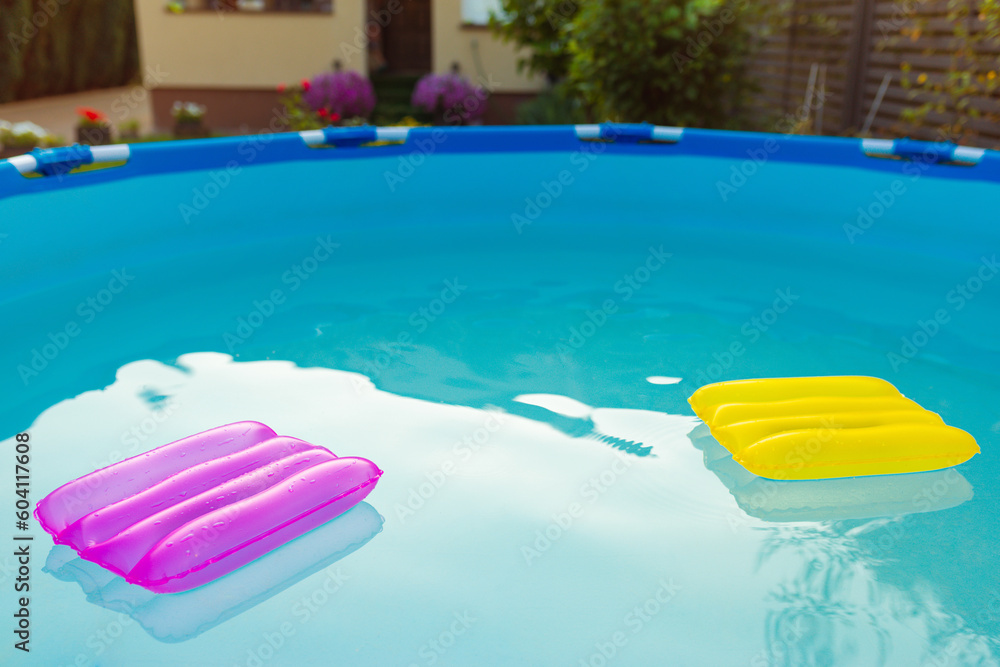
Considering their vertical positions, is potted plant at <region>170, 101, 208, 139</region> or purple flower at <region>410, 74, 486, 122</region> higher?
purple flower at <region>410, 74, 486, 122</region>

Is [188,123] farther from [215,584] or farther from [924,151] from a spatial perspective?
[215,584]

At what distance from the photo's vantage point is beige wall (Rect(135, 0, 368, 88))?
9867mm

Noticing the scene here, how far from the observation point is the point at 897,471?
6.83 ft

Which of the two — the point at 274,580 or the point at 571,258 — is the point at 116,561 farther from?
the point at 571,258

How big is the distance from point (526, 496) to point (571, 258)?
2310 millimetres

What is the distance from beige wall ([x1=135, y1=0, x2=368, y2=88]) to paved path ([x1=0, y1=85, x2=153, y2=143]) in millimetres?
898

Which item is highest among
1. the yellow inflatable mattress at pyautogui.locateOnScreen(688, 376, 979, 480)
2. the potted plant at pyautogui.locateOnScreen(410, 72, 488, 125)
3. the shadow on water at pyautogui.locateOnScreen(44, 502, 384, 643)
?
the potted plant at pyautogui.locateOnScreen(410, 72, 488, 125)

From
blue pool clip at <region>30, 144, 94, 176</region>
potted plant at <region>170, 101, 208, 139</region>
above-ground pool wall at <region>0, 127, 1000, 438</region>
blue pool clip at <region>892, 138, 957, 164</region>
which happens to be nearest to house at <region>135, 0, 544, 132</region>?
potted plant at <region>170, 101, 208, 139</region>

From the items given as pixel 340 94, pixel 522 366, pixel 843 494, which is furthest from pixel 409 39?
pixel 843 494

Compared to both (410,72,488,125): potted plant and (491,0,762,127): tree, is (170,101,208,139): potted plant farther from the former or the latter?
(491,0,762,127): tree

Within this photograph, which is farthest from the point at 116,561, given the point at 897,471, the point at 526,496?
the point at 897,471

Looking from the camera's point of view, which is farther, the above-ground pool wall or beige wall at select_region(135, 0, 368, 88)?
beige wall at select_region(135, 0, 368, 88)

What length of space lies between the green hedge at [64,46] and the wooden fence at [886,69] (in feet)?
36.6

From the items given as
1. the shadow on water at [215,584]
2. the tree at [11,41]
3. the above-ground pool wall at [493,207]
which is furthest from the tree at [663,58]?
the tree at [11,41]
